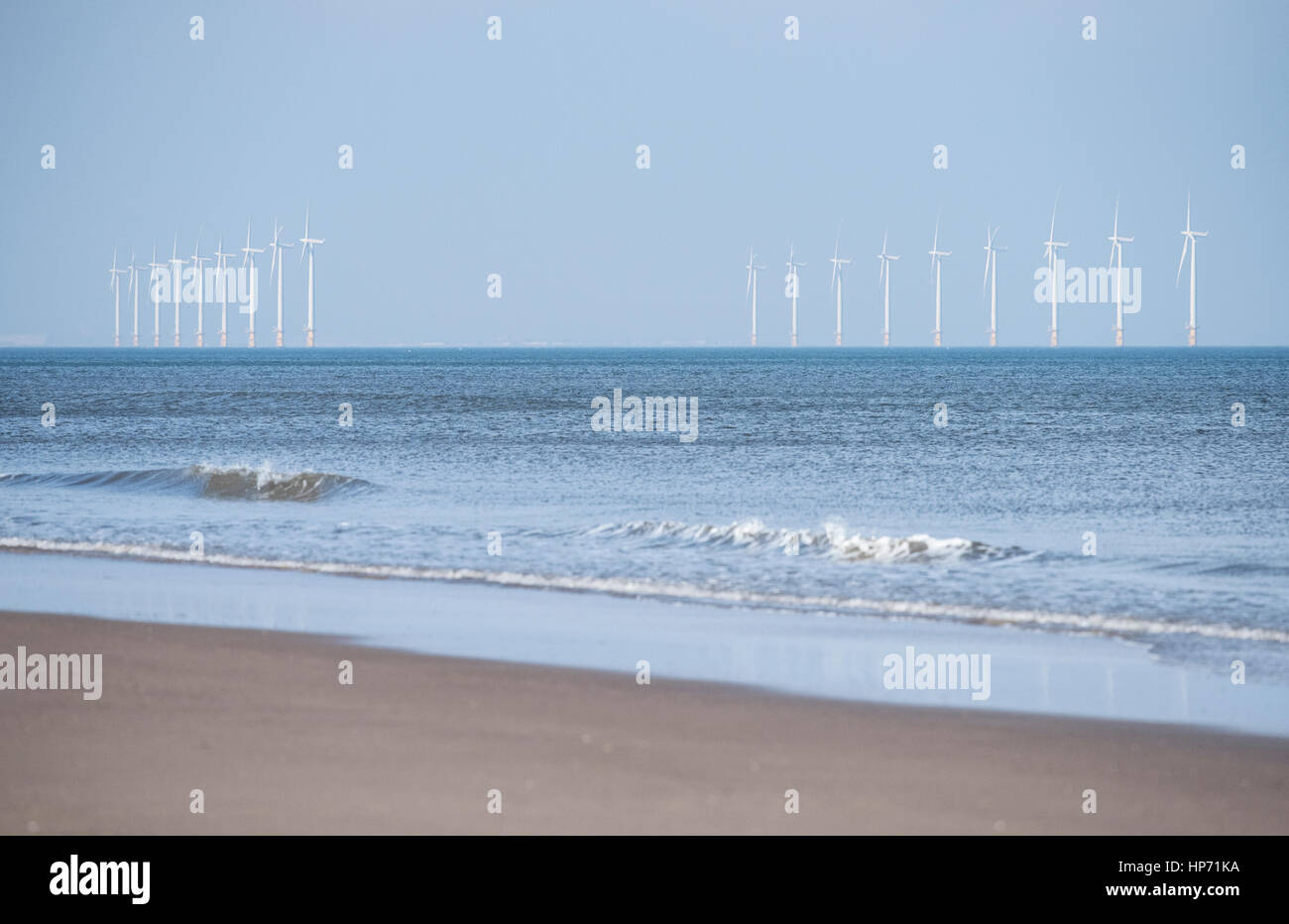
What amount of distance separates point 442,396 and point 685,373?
54217 millimetres

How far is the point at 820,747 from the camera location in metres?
9.64

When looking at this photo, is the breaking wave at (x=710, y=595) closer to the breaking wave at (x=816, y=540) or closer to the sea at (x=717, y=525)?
the sea at (x=717, y=525)

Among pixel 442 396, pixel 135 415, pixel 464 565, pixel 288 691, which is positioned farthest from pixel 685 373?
pixel 288 691

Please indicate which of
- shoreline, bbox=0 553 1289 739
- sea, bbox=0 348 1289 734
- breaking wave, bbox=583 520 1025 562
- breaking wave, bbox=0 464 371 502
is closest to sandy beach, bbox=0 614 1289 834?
shoreline, bbox=0 553 1289 739

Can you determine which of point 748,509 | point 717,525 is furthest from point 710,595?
point 748,509

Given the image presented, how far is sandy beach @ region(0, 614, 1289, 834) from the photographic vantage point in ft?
26.4

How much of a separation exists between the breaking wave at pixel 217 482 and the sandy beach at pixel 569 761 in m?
19.6

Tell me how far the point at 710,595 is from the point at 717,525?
20.2 ft

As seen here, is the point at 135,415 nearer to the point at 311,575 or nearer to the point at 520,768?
the point at 311,575

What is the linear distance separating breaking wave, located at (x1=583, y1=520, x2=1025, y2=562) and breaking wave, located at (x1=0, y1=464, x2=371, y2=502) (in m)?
10.4

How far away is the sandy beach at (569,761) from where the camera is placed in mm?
8055

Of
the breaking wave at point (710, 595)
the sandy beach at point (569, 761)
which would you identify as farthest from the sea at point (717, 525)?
the sandy beach at point (569, 761)

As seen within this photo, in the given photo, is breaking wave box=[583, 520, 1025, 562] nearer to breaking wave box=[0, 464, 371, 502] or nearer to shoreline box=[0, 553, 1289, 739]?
shoreline box=[0, 553, 1289, 739]

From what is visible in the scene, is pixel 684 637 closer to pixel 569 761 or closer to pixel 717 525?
pixel 569 761
